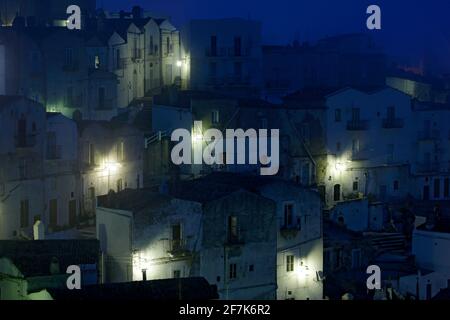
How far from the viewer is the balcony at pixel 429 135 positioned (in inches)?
498

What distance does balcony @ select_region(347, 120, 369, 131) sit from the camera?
472 inches

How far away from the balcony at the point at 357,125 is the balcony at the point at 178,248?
14.1 ft

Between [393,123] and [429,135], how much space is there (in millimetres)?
659

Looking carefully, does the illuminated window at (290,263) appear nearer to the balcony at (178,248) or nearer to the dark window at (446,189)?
the balcony at (178,248)

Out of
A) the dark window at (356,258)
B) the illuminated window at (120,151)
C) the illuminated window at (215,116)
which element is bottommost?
the dark window at (356,258)

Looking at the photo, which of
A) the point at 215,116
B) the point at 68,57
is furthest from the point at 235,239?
the point at 68,57

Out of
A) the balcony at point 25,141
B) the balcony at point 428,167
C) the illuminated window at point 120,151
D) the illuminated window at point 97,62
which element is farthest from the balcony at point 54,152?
the balcony at point 428,167

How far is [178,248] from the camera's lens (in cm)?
819

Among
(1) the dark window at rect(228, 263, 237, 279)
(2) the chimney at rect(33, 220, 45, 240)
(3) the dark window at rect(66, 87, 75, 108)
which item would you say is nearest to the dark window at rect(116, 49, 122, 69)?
(3) the dark window at rect(66, 87, 75, 108)

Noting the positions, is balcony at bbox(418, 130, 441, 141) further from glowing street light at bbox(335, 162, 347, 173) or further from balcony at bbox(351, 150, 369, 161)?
glowing street light at bbox(335, 162, 347, 173)

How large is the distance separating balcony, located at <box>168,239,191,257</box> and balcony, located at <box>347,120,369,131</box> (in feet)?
14.1

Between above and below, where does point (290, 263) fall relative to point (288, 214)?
below

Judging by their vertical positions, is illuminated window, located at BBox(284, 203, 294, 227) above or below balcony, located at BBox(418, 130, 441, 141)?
below

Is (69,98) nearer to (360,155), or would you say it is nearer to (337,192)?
(337,192)
